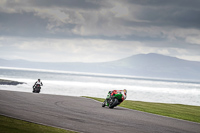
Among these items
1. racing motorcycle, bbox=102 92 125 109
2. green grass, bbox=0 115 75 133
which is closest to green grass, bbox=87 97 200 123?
racing motorcycle, bbox=102 92 125 109

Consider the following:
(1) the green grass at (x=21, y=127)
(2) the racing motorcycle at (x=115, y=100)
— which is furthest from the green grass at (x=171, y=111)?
(1) the green grass at (x=21, y=127)

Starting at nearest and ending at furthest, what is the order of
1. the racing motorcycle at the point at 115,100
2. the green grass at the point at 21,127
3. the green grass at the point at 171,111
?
the green grass at the point at 21,127, the green grass at the point at 171,111, the racing motorcycle at the point at 115,100

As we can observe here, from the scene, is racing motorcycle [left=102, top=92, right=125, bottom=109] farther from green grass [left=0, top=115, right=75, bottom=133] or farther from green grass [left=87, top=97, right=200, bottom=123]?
green grass [left=0, top=115, right=75, bottom=133]

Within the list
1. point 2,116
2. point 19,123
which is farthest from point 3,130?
point 2,116

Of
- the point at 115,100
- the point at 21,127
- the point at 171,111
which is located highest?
the point at 115,100

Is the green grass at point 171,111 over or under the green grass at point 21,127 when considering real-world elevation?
over

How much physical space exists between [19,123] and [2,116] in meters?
1.72

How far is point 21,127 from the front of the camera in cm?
1254

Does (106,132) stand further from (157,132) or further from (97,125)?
(157,132)

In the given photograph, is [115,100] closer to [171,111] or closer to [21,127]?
[171,111]

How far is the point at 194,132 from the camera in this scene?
1501cm

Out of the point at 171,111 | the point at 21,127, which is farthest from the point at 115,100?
the point at 21,127

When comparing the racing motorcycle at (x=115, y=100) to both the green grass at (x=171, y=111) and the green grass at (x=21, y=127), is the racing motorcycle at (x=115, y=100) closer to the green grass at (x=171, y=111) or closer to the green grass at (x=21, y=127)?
the green grass at (x=171, y=111)

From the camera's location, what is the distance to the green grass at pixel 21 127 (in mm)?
11894
